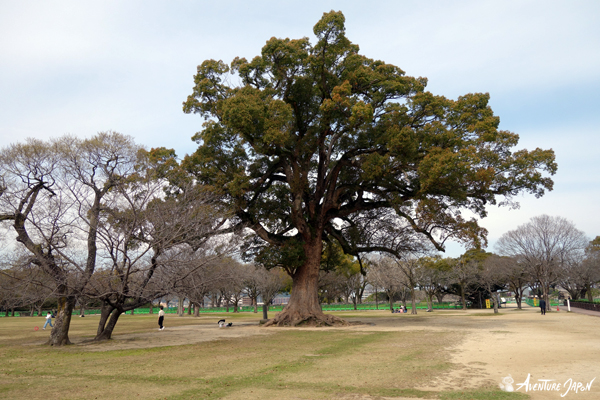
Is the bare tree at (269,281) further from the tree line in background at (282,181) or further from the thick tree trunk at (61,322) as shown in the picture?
the thick tree trunk at (61,322)

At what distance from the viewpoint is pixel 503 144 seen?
21438mm

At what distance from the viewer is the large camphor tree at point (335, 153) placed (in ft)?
67.2

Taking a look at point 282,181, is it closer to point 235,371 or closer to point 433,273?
point 235,371

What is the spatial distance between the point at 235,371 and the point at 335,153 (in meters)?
18.0

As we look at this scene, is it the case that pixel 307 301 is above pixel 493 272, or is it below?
below

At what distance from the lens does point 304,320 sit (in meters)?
23.6

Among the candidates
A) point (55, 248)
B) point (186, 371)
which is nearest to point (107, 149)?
point (55, 248)

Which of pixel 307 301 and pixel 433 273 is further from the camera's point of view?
pixel 433 273

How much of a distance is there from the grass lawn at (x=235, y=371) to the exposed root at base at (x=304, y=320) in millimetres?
8832

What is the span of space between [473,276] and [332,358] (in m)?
45.1

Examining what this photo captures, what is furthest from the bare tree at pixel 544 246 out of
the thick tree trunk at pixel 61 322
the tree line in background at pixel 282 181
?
the thick tree trunk at pixel 61 322

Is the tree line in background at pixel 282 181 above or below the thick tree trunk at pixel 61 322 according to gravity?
above

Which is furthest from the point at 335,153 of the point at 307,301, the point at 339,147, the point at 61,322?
the point at 61,322

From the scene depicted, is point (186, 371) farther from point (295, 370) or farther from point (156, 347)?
point (156, 347)
